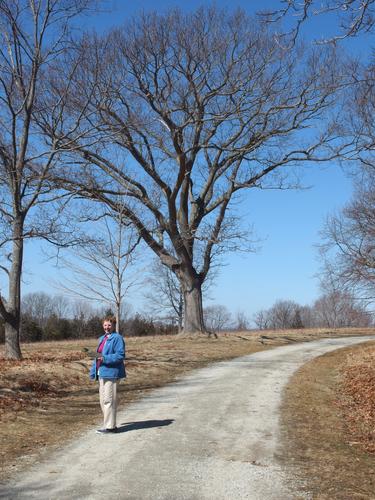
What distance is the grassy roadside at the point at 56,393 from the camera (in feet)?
24.1

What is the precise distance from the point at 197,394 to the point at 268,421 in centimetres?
281

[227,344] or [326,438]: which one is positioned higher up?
[227,344]

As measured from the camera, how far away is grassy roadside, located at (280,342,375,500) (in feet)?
19.2

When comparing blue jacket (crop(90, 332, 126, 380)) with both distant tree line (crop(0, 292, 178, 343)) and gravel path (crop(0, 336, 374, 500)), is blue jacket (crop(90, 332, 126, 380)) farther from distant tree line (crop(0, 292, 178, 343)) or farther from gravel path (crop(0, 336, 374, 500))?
distant tree line (crop(0, 292, 178, 343))

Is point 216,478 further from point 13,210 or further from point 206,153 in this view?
point 206,153

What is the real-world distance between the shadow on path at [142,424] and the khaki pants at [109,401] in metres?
0.24

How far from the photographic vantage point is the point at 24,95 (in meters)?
14.7

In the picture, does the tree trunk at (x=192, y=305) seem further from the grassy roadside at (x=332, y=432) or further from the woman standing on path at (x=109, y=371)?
the woman standing on path at (x=109, y=371)

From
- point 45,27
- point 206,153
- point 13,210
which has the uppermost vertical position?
point 206,153

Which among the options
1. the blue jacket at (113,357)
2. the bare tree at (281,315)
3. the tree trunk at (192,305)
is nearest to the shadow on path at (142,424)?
the blue jacket at (113,357)

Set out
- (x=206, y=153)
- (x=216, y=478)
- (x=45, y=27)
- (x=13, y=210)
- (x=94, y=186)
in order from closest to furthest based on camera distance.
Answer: (x=216, y=478) → (x=45, y=27) → (x=13, y=210) → (x=94, y=186) → (x=206, y=153)

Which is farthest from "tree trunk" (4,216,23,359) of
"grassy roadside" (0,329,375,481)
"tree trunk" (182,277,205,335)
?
"tree trunk" (182,277,205,335)

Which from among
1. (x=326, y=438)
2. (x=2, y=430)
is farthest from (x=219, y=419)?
(x=2, y=430)

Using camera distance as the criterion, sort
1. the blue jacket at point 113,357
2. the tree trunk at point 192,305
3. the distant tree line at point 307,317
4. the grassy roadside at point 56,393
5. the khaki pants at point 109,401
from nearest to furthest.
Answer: the grassy roadside at point 56,393 → the khaki pants at point 109,401 → the blue jacket at point 113,357 → the tree trunk at point 192,305 → the distant tree line at point 307,317
